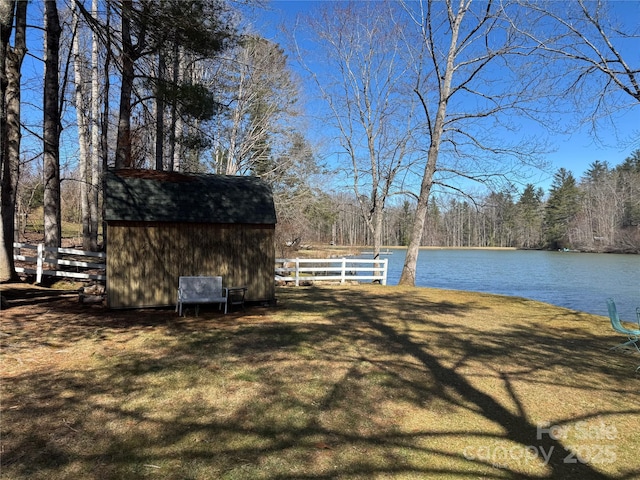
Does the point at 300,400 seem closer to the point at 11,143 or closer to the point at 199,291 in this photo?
the point at 199,291

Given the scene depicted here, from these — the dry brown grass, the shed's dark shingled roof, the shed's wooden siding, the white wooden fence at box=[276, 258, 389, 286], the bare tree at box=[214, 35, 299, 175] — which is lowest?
the dry brown grass

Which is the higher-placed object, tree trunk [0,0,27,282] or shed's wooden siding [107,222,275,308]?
tree trunk [0,0,27,282]

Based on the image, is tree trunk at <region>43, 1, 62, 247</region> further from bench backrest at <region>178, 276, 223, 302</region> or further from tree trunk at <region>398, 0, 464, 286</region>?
tree trunk at <region>398, 0, 464, 286</region>

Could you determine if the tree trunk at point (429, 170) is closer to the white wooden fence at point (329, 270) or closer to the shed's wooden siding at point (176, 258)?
the white wooden fence at point (329, 270)

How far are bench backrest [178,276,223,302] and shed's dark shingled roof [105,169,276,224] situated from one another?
1267 millimetres

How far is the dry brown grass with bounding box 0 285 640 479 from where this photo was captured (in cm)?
296

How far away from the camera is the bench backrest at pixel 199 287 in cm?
772

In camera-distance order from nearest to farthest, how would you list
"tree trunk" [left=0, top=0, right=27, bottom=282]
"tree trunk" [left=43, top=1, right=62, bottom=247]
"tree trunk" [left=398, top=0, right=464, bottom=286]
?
"tree trunk" [left=0, top=0, right=27, bottom=282] → "tree trunk" [left=43, top=1, right=62, bottom=247] → "tree trunk" [left=398, top=0, right=464, bottom=286]

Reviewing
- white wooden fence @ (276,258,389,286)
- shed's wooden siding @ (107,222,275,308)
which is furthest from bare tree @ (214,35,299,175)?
shed's wooden siding @ (107,222,275,308)

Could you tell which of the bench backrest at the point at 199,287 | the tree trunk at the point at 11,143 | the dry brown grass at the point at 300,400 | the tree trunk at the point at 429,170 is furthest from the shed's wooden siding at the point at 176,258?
the tree trunk at the point at 429,170

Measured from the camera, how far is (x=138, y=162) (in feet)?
52.1

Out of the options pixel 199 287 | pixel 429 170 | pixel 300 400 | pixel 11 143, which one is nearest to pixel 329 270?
pixel 429 170

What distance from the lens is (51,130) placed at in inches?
396

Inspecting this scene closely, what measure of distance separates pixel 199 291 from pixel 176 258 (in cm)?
90
